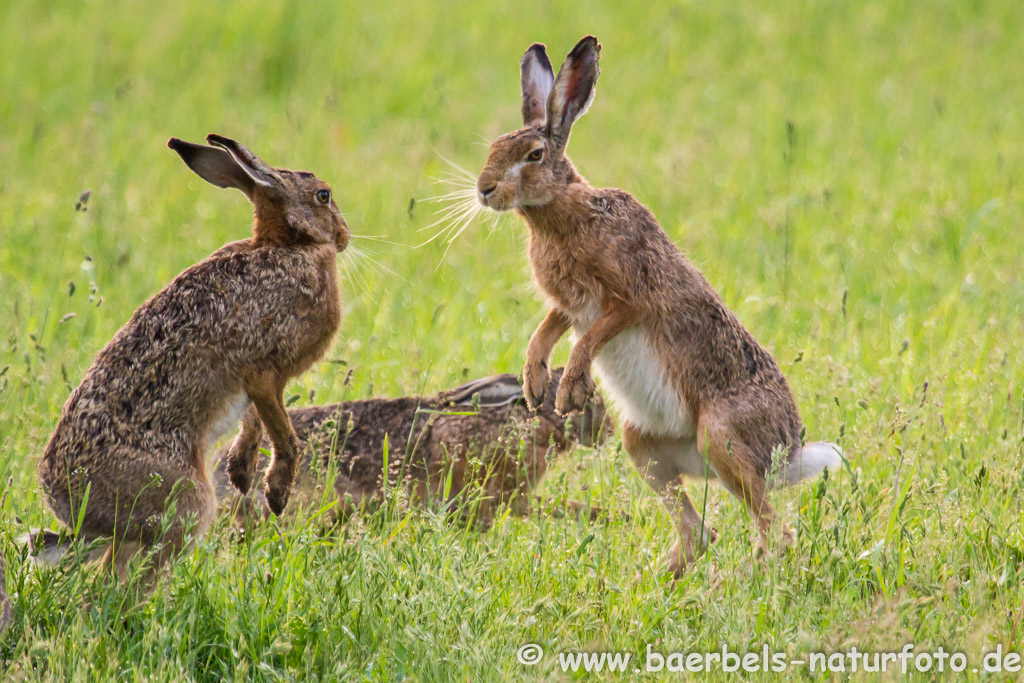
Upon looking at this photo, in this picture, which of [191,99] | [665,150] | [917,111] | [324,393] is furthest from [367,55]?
[324,393]

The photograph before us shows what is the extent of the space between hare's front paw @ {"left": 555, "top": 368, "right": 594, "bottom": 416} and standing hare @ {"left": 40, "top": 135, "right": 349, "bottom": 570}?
929mm

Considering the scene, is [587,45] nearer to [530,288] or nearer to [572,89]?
[572,89]

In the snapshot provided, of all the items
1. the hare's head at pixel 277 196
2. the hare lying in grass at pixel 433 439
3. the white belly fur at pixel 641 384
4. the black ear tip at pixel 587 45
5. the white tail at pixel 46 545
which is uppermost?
the black ear tip at pixel 587 45

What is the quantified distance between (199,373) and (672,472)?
6.92ft

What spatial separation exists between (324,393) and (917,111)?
779 centimetres

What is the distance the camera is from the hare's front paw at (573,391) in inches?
193

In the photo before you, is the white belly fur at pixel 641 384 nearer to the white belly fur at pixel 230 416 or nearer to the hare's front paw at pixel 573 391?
the hare's front paw at pixel 573 391

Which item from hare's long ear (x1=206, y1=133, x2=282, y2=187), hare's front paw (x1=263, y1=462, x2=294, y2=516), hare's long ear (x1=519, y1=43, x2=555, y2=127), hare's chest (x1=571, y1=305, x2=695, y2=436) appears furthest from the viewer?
hare's long ear (x1=519, y1=43, x2=555, y2=127)

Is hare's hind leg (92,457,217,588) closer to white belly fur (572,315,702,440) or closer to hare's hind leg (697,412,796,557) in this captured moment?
white belly fur (572,315,702,440)

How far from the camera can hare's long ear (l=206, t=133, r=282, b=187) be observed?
4.51 meters

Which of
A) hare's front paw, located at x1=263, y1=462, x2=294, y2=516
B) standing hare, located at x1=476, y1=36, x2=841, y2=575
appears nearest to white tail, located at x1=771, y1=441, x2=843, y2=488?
standing hare, located at x1=476, y1=36, x2=841, y2=575

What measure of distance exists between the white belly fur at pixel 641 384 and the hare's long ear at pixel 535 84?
35.1 inches

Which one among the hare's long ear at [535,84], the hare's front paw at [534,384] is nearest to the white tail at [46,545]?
the hare's front paw at [534,384]

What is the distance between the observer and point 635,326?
5172mm
